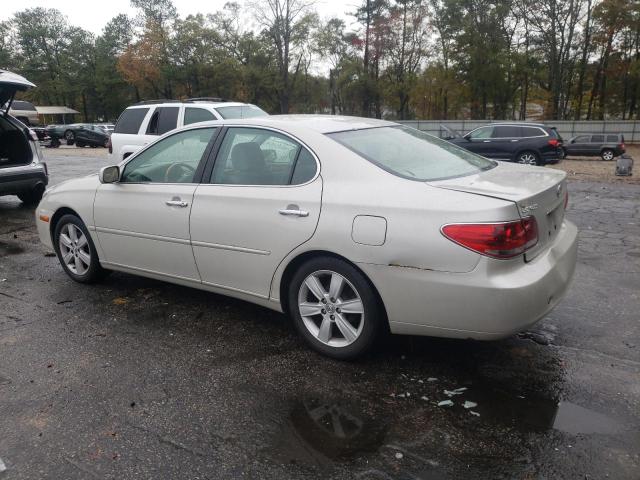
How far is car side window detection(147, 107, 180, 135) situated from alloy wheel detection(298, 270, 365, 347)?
7185 mm

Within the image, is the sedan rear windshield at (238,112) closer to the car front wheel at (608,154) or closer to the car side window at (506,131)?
the car side window at (506,131)

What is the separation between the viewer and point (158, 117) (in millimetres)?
10023

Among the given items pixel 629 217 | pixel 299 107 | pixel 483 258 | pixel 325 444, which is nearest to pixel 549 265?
pixel 483 258

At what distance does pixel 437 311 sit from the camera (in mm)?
2969

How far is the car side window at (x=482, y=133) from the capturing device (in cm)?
1744

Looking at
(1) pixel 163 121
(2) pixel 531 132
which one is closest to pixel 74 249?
(1) pixel 163 121

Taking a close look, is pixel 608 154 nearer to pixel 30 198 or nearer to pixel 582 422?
pixel 30 198

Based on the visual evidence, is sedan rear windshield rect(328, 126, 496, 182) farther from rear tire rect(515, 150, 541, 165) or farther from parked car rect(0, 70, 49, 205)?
rear tire rect(515, 150, 541, 165)

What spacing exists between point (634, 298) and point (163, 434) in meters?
3.91

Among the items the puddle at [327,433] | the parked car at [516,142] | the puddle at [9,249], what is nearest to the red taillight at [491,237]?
the puddle at [327,433]

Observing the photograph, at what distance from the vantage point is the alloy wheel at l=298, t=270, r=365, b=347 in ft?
10.8

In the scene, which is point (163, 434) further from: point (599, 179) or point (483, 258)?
point (599, 179)

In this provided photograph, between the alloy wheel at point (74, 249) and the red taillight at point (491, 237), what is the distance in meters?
3.51

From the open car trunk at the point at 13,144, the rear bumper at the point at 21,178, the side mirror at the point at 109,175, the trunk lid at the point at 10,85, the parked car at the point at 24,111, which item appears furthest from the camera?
the parked car at the point at 24,111
